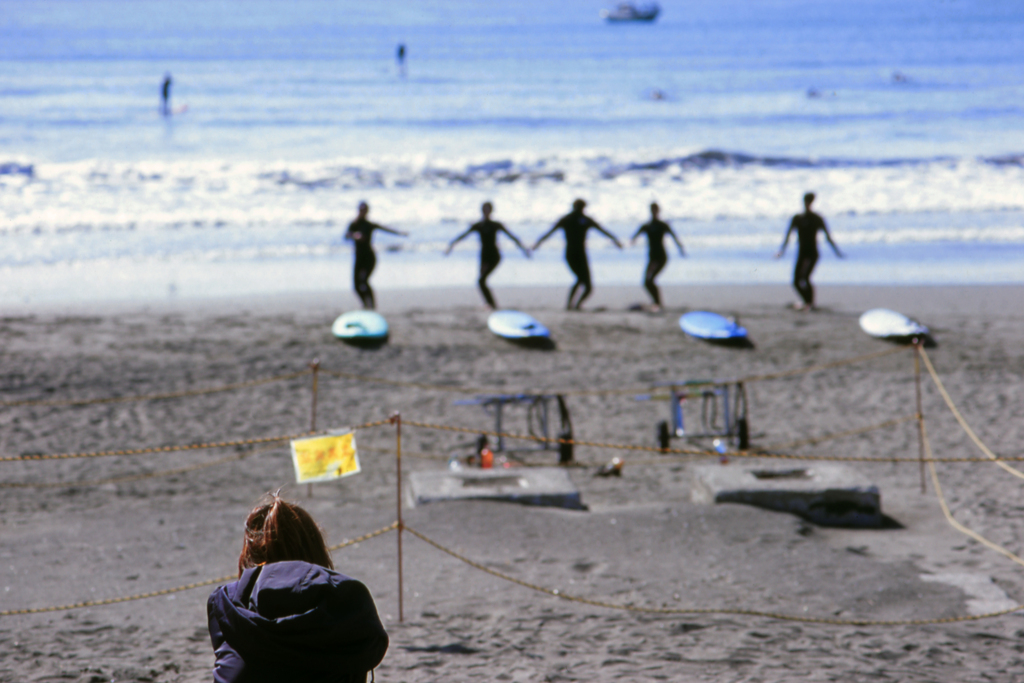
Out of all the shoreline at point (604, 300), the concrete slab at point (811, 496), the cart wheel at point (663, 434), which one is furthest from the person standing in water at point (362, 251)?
the concrete slab at point (811, 496)

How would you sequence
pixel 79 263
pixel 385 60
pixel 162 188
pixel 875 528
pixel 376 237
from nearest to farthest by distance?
pixel 875 528
pixel 79 263
pixel 376 237
pixel 162 188
pixel 385 60

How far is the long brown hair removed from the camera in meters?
2.56

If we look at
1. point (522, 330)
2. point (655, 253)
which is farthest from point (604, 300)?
point (522, 330)

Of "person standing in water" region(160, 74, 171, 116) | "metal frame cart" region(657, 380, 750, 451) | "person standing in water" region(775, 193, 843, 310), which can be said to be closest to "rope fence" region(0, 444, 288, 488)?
"metal frame cart" region(657, 380, 750, 451)

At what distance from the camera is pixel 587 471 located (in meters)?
8.76

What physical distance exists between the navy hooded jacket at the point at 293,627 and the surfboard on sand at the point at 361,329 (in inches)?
376

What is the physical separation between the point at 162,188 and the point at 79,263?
10.8 m

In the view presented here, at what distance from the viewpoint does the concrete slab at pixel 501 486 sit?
7.42m

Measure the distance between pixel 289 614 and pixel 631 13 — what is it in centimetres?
11663

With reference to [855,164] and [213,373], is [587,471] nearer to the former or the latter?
[213,373]

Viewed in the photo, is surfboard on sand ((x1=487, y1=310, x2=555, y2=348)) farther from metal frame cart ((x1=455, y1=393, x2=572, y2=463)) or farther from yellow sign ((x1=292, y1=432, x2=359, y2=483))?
yellow sign ((x1=292, y1=432, x2=359, y2=483))

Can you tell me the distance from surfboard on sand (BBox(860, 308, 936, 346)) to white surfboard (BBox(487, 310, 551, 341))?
4.16 metres

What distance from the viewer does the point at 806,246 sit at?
13.7 meters

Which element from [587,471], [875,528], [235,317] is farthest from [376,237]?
[875,528]
